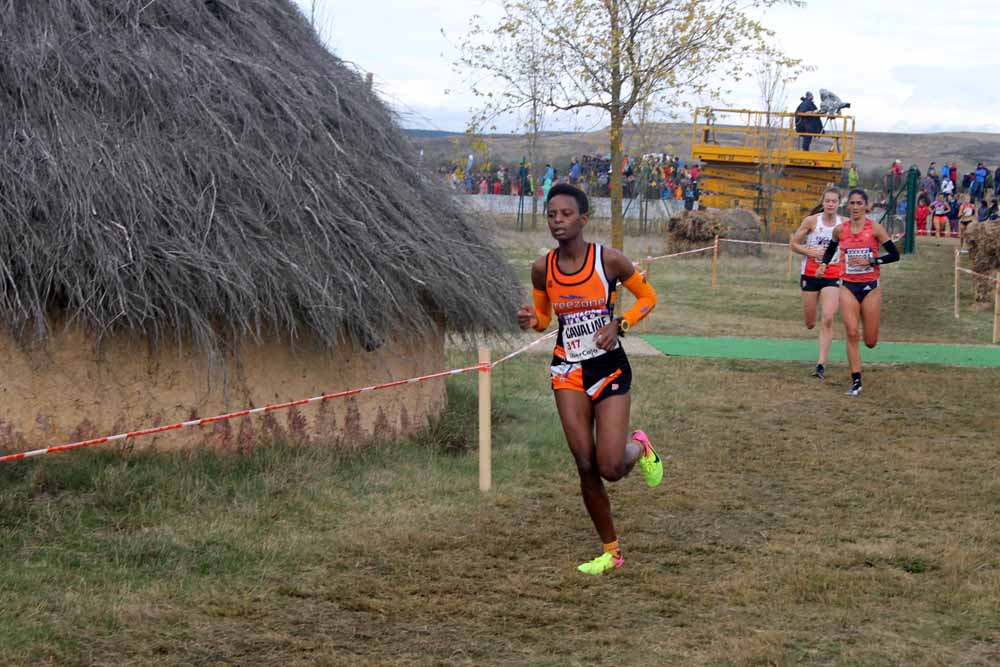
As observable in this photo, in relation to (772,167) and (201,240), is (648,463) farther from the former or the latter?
(772,167)

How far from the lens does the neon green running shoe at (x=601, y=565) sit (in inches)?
236

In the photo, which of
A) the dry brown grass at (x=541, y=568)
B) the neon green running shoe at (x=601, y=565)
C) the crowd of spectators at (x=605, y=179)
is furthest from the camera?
the crowd of spectators at (x=605, y=179)

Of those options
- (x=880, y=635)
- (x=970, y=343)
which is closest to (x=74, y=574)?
(x=880, y=635)

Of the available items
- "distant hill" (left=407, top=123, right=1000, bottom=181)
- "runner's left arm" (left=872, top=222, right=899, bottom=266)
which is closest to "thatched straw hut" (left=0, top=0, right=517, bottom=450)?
"runner's left arm" (left=872, top=222, right=899, bottom=266)

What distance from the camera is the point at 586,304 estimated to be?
239 inches

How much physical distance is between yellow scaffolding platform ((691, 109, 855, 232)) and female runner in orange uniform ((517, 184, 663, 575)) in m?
27.6

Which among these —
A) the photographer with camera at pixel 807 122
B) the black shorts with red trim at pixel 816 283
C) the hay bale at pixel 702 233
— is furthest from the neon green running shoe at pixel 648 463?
the photographer with camera at pixel 807 122

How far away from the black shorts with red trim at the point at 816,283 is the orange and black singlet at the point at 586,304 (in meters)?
6.46

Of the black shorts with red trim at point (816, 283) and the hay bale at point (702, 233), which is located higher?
the hay bale at point (702, 233)

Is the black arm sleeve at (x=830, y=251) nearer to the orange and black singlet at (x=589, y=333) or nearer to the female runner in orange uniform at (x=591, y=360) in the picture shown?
the female runner in orange uniform at (x=591, y=360)

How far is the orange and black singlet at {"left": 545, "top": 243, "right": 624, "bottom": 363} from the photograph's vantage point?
607cm

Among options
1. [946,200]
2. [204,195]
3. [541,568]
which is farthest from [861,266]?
[946,200]

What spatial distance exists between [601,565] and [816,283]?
23.8ft

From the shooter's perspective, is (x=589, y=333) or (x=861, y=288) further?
(x=861, y=288)
